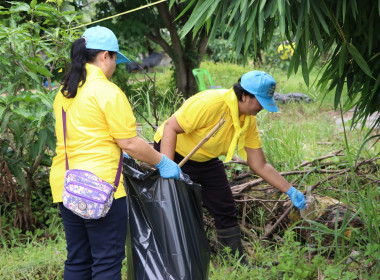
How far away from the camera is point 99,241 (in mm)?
2270

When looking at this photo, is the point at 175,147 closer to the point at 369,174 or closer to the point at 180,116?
the point at 180,116

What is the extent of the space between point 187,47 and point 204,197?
6.08m

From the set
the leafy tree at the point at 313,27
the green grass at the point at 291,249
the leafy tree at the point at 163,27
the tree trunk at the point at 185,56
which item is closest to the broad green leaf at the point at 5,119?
the green grass at the point at 291,249

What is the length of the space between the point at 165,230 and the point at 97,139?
1.89 ft

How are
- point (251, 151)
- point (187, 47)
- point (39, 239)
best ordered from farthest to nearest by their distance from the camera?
point (187, 47)
point (39, 239)
point (251, 151)

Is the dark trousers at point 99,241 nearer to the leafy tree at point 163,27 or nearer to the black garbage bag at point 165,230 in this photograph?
the black garbage bag at point 165,230

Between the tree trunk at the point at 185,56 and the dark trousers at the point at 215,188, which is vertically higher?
the dark trousers at the point at 215,188

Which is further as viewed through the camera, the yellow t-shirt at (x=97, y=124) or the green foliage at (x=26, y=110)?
the green foliage at (x=26, y=110)

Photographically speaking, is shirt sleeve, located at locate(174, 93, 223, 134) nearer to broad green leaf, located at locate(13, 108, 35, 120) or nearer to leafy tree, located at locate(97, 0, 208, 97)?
broad green leaf, located at locate(13, 108, 35, 120)

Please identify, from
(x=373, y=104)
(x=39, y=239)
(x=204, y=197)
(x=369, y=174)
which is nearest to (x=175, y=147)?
(x=204, y=197)

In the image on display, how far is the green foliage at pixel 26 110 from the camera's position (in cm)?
316

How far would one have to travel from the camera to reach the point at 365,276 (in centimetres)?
256

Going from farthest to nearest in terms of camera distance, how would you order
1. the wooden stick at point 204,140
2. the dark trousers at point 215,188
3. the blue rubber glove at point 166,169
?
the dark trousers at point 215,188 < the wooden stick at point 204,140 < the blue rubber glove at point 166,169

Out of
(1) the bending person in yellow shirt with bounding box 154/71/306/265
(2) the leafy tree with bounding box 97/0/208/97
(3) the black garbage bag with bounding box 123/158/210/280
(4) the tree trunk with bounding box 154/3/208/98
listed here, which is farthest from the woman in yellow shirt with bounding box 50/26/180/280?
(4) the tree trunk with bounding box 154/3/208/98
